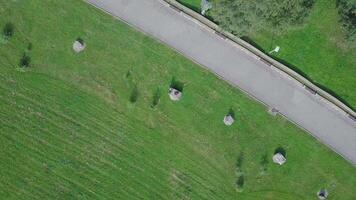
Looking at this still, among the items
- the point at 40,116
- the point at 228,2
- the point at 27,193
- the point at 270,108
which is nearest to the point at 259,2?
the point at 228,2

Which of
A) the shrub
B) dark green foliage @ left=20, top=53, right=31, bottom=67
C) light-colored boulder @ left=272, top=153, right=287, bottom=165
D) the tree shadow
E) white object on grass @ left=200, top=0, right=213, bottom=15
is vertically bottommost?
the shrub

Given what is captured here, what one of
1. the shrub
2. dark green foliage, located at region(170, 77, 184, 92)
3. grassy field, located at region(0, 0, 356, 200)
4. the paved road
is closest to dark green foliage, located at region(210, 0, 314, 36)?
the paved road

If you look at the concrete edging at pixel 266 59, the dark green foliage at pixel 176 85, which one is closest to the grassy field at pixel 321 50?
the concrete edging at pixel 266 59

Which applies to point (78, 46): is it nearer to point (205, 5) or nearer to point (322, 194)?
point (205, 5)

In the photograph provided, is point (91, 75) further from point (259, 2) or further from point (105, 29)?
point (259, 2)

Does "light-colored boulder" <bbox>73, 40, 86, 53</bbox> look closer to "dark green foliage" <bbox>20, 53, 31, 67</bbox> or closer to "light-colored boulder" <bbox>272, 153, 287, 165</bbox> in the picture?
"dark green foliage" <bbox>20, 53, 31, 67</bbox>

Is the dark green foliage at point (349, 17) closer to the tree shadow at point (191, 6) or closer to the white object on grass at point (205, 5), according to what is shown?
the white object on grass at point (205, 5)

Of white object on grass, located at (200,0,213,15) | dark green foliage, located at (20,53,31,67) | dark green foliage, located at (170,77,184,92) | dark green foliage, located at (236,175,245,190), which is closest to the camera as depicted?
white object on grass, located at (200,0,213,15)
